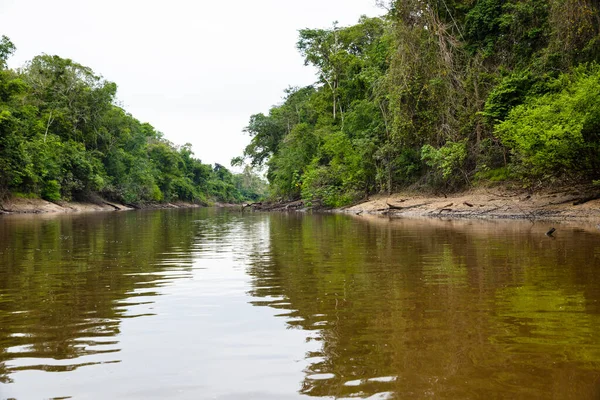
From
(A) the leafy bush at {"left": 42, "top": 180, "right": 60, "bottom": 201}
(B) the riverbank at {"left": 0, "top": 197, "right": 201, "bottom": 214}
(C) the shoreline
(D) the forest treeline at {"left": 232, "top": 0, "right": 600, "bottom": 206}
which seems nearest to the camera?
Result: (D) the forest treeline at {"left": 232, "top": 0, "right": 600, "bottom": 206}

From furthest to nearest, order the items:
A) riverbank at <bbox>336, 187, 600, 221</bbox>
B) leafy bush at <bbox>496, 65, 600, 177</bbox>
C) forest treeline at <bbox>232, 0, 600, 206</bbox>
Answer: riverbank at <bbox>336, 187, 600, 221</bbox> < forest treeline at <bbox>232, 0, 600, 206</bbox> < leafy bush at <bbox>496, 65, 600, 177</bbox>

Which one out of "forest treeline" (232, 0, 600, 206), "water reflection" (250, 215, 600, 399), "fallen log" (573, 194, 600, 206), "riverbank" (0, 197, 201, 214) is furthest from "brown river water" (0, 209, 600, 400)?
"riverbank" (0, 197, 201, 214)

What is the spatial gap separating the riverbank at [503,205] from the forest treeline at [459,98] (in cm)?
77

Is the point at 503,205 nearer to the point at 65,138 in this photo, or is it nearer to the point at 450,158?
the point at 450,158

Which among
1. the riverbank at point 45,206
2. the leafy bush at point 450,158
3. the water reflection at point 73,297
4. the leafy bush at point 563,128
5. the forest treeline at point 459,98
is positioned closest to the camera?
the water reflection at point 73,297

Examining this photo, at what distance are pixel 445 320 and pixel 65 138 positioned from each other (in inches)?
2351

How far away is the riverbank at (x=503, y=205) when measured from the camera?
20234 mm

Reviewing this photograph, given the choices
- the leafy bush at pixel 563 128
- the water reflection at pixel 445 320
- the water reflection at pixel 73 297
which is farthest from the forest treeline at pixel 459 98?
the water reflection at pixel 73 297

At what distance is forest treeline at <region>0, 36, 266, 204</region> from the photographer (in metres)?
40.1

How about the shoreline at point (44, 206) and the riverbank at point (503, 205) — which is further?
the shoreline at point (44, 206)

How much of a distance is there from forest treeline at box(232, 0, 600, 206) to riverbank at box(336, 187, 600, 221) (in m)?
0.77

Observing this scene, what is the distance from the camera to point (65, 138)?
56.2m

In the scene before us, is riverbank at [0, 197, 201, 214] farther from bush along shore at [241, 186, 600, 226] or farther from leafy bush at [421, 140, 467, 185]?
leafy bush at [421, 140, 467, 185]

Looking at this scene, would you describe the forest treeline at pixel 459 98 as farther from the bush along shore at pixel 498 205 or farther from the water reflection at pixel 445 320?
the water reflection at pixel 445 320
